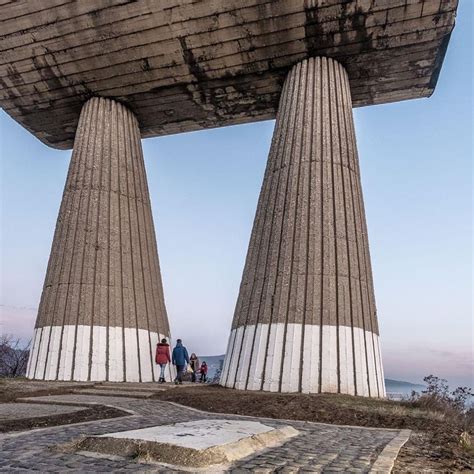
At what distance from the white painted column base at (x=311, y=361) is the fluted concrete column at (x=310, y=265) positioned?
21mm

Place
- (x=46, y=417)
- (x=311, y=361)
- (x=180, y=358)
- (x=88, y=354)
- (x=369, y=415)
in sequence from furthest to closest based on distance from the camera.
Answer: (x=180, y=358) → (x=88, y=354) → (x=311, y=361) → (x=369, y=415) → (x=46, y=417)

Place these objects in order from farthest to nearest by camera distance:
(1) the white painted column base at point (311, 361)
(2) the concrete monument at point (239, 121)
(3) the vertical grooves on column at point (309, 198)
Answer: (2) the concrete monument at point (239, 121)
(3) the vertical grooves on column at point (309, 198)
(1) the white painted column base at point (311, 361)

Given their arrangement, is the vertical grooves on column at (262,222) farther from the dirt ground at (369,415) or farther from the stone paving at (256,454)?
the stone paving at (256,454)

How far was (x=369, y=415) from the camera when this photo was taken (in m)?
7.60

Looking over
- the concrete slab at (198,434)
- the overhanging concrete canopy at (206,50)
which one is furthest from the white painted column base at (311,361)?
the overhanging concrete canopy at (206,50)

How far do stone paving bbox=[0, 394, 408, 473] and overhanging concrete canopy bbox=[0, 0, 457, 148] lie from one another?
1006cm

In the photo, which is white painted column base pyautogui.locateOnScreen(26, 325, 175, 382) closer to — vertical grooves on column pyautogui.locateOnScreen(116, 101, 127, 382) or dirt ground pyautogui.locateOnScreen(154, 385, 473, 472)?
vertical grooves on column pyautogui.locateOnScreen(116, 101, 127, 382)

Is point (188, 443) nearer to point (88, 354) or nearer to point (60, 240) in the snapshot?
point (88, 354)

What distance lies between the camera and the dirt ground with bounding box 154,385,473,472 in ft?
15.0

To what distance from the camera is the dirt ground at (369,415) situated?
4562 mm

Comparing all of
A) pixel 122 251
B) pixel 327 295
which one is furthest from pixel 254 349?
pixel 122 251

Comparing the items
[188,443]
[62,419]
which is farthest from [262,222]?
[188,443]

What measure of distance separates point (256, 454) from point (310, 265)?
306 inches

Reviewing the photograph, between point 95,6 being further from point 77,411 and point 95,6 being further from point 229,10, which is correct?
point 77,411
